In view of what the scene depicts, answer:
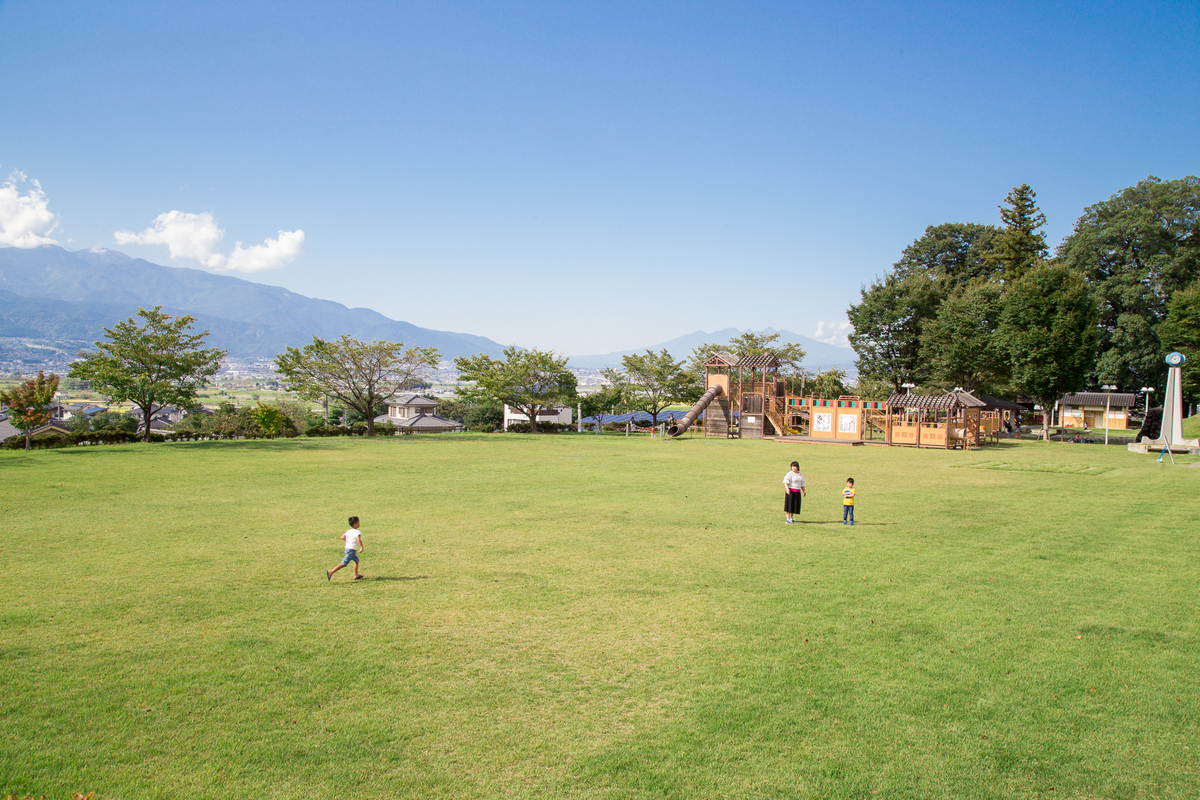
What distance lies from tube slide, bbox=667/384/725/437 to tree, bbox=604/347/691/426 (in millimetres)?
8673

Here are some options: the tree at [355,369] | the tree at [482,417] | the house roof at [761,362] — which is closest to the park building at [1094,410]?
the house roof at [761,362]

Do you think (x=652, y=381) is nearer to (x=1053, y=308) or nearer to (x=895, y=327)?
(x=895, y=327)

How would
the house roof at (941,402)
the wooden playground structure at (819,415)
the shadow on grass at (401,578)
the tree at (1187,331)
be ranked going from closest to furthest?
1. the shadow on grass at (401,578)
2. the house roof at (941,402)
3. the wooden playground structure at (819,415)
4. the tree at (1187,331)

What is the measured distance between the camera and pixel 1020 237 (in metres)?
58.3

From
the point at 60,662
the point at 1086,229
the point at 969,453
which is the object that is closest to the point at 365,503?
the point at 60,662

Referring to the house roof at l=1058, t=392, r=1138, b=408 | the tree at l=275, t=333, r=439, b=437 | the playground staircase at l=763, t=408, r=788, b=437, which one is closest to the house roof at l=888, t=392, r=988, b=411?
the playground staircase at l=763, t=408, r=788, b=437

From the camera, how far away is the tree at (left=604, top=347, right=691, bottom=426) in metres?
56.5

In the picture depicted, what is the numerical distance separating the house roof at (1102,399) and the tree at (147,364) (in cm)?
7336

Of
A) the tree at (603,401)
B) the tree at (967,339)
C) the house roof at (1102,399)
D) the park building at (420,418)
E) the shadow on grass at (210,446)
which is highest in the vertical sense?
the tree at (967,339)

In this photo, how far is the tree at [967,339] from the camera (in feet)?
156

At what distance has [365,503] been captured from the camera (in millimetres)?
18312

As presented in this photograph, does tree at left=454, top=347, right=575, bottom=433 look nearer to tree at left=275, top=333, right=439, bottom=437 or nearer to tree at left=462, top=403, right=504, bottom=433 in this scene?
tree at left=275, top=333, right=439, bottom=437

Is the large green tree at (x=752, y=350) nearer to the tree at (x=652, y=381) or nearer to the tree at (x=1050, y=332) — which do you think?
the tree at (x=652, y=381)

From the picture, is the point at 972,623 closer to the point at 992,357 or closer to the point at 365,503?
the point at 365,503
